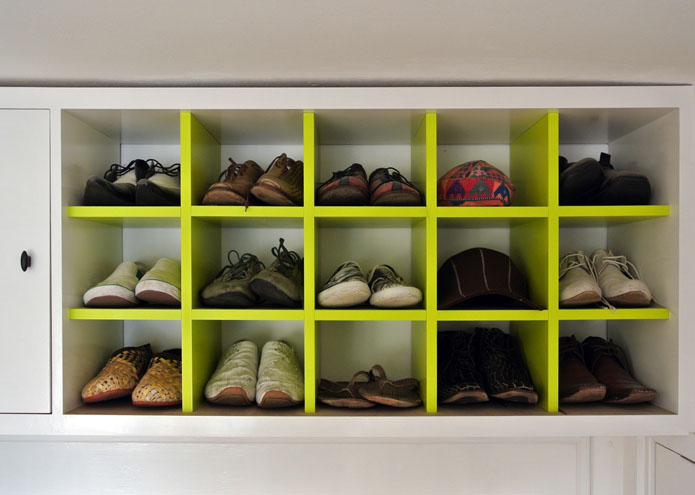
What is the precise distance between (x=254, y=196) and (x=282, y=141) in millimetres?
317

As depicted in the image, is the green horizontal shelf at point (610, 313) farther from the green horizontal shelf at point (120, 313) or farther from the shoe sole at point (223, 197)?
the green horizontal shelf at point (120, 313)

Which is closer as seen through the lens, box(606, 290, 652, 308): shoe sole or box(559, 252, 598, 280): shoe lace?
box(606, 290, 652, 308): shoe sole

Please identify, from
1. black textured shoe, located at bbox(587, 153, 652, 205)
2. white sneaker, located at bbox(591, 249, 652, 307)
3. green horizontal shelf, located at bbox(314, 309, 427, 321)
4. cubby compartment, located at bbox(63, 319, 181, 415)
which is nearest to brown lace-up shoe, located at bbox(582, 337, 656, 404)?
white sneaker, located at bbox(591, 249, 652, 307)

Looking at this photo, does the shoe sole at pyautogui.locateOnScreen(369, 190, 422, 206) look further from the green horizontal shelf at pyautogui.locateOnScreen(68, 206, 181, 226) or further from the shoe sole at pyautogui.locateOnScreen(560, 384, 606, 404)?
the shoe sole at pyautogui.locateOnScreen(560, 384, 606, 404)

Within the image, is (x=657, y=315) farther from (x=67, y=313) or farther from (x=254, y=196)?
(x=67, y=313)

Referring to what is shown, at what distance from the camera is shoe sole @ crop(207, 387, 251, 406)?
1156 mm

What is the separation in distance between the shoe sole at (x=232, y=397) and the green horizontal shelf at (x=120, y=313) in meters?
0.22

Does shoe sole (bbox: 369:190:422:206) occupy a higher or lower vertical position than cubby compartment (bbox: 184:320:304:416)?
higher

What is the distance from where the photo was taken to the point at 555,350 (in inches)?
45.3

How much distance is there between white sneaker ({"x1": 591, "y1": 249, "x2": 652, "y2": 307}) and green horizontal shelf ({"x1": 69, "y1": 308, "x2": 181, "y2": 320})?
111 cm

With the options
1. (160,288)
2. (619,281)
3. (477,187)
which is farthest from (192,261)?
(619,281)

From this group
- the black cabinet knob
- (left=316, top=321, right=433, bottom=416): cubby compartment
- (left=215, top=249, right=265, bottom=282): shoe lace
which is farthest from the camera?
(left=316, top=321, right=433, bottom=416): cubby compartment

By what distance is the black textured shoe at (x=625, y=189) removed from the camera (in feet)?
3.85

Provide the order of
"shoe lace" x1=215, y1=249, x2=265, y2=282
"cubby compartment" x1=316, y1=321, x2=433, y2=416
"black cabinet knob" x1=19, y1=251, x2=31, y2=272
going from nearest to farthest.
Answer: "black cabinet knob" x1=19, y1=251, x2=31, y2=272 < "shoe lace" x1=215, y1=249, x2=265, y2=282 < "cubby compartment" x1=316, y1=321, x2=433, y2=416
